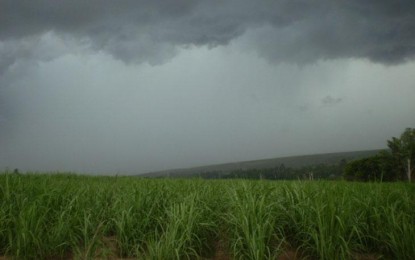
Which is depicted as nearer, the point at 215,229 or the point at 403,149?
the point at 215,229

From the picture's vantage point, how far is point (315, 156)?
598 feet

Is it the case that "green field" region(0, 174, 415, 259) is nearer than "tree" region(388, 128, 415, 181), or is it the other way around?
"green field" region(0, 174, 415, 259)

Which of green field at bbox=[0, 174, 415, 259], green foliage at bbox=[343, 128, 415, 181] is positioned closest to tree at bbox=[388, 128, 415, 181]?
A: green foliage at bbox=[343, 128, 415, 181]

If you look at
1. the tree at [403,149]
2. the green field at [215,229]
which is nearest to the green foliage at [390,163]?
the tree at [403,149]

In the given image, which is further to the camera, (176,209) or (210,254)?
(176,209)

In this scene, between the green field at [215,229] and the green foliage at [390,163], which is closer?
the green field at [215,229]

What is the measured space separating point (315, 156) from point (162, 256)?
616 ft

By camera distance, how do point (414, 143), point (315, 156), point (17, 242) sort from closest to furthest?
point (17, 242)
point (414, 143)
point (315, 156)

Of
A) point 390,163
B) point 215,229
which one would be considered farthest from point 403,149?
point 215,229

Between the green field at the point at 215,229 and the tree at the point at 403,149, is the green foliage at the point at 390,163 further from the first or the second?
the green field at the point at 215,229

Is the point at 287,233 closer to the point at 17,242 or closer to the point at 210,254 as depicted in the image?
the point at 210,254

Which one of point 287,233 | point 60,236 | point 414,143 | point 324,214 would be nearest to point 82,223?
point 60,236

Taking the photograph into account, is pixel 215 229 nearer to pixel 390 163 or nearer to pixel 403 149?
pixel 390 163

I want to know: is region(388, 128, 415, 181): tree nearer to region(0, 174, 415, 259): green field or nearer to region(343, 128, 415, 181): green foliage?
region(343, 128, 415, 181): green foliage
